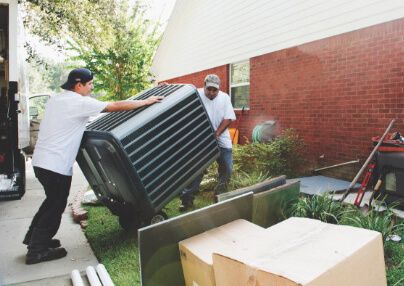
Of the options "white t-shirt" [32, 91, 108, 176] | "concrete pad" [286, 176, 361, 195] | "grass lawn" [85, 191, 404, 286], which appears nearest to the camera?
"grass lawn" [85, 191, 404, 286]

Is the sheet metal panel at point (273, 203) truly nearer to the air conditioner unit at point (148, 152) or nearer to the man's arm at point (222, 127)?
the air conditioner unit at point (148, 152)

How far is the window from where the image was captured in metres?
9.77

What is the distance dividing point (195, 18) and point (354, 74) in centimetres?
745

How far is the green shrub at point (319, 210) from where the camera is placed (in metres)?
3.79

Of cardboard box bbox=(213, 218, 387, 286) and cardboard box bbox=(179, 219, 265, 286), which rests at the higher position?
cardboard box bbox=(213, 218, 387, 286)

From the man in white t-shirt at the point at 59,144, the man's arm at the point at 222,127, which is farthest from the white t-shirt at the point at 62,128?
the man's arm at the point at 222,127

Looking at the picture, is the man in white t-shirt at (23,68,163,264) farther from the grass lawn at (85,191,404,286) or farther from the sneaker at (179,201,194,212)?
the sneaker at (179,201,194,212)

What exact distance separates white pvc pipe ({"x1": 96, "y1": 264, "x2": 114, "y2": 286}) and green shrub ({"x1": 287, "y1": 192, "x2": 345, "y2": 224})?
192cm

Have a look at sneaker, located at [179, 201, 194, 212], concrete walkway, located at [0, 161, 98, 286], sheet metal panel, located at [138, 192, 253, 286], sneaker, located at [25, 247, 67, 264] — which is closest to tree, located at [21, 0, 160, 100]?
concrete walkway, located at [0, 161, 98, 286]

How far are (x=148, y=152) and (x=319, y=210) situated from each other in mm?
2045

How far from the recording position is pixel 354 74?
633cm

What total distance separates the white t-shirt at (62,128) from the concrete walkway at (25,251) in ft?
3.15

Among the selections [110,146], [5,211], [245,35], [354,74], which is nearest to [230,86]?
[245,35]

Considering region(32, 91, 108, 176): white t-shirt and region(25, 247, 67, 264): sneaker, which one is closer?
region(32, 91, 108, 176): white t-shirt
